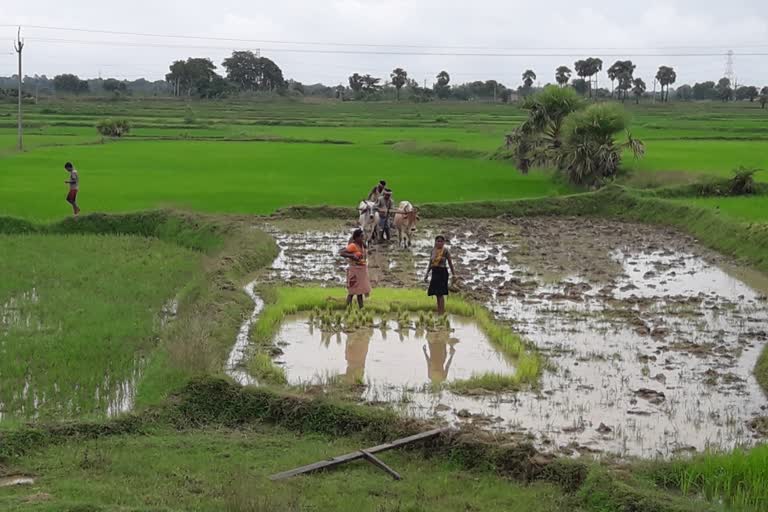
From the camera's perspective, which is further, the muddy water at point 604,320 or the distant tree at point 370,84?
the distant tree at point 370,84

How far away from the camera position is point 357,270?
10.0 m

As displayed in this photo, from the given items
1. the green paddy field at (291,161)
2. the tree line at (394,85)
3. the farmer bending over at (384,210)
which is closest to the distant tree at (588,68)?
the tree line at (394,85)

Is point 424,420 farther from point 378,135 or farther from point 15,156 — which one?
point 378,135

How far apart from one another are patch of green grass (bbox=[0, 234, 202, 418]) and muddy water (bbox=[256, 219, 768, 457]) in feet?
6.04

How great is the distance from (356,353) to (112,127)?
92.7ft

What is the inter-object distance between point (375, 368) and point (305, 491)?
121 inches

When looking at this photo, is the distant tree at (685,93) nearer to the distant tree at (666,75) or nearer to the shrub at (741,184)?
the distant tree at (666,75)

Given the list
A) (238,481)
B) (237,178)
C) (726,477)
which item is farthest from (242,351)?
(237,178)

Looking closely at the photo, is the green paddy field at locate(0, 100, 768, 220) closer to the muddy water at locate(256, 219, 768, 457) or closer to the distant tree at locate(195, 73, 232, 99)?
the muddy water at locate(256, 219, 768, 457)

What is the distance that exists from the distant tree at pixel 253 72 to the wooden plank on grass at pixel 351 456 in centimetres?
7898

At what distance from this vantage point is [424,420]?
6461 mm

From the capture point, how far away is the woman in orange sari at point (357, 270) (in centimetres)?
982

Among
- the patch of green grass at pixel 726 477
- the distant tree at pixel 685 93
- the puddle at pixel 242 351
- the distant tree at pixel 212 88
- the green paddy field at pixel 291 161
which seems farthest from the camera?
the distant tree at pixel 685 93

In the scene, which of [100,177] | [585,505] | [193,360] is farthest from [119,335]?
[100,177]
